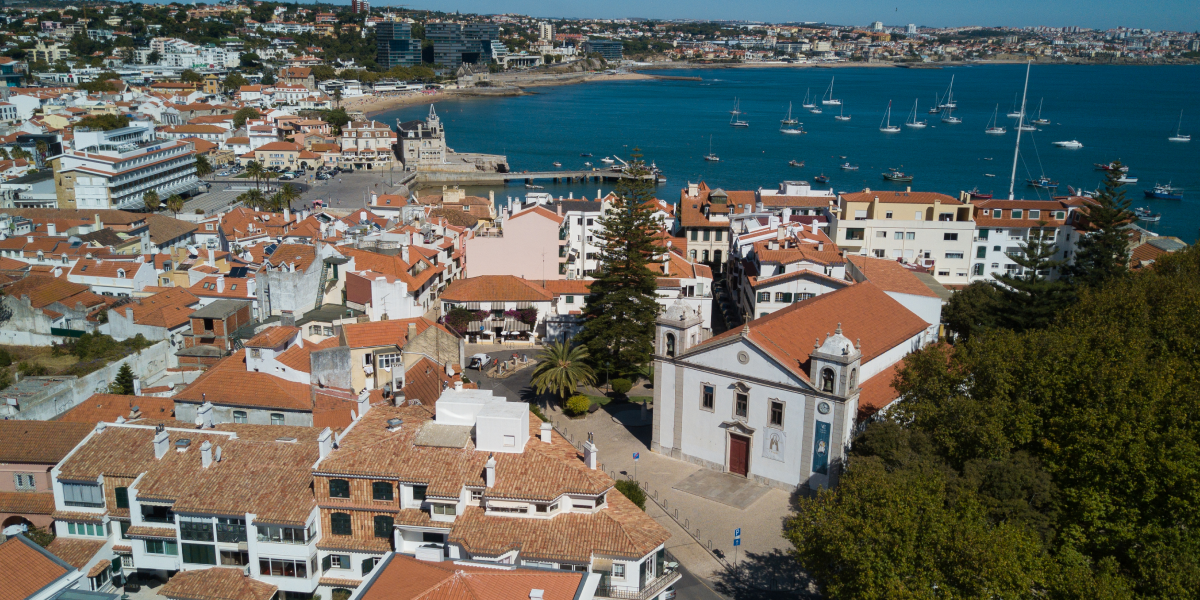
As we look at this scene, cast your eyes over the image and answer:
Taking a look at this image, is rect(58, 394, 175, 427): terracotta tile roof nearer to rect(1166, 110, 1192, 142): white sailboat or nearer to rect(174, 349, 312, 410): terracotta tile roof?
rect(174, 349, 312, 410): terracotta tile roof

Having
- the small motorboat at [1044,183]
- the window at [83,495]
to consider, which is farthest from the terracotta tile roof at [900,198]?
the small motorboat at [1044,183]

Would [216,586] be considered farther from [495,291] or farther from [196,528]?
[495,291]

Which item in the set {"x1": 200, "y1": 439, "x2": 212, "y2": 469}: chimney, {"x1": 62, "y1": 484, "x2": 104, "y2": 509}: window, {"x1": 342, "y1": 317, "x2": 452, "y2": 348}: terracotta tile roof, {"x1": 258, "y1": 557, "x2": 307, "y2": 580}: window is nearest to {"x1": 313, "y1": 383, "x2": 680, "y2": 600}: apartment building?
{"x1": 258, "y1": 557, "x2": 307, "y2": 580}: window

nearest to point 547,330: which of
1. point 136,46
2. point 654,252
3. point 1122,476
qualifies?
point 654,252

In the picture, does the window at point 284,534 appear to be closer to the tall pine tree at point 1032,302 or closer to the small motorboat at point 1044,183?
the tall pine tree at point 1032,302

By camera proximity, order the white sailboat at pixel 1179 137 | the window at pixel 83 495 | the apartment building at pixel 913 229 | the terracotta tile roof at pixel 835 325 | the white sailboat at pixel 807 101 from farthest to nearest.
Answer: the white sailboat at pixel 807 101 < the white sailboat at pixel 1179 137 < the apartment building at pixel 913 229 < the terracotta tile roof at pixel 835 325 < the window at pixel 83 495
